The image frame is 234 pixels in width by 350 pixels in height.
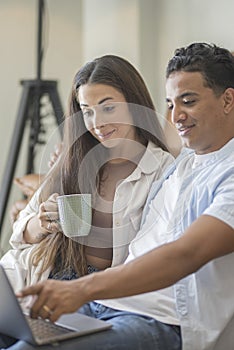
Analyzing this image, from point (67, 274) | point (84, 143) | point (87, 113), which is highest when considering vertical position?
point (87, 113)

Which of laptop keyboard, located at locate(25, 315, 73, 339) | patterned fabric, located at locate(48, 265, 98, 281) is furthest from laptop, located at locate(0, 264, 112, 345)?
patterned fabric, located at locate(48, 265, 98, 281)

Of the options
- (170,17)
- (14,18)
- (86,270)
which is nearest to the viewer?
(86,270)

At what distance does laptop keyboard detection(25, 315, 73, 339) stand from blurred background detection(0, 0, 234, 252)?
133 cm

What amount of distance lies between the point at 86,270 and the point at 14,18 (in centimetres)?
221

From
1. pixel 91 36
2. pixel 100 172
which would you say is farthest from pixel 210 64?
pixel 91 36

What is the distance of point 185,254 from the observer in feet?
4.80

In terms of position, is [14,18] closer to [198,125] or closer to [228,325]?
[198,125]

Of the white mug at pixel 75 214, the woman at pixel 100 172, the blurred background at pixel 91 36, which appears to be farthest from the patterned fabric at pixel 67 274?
the blurred background at pixel 91 36

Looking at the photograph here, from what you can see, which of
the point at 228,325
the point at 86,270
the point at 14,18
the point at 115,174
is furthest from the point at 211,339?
the point at 14,18

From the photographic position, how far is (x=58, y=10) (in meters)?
3.88

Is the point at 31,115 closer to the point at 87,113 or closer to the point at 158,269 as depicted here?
the point at 87,113

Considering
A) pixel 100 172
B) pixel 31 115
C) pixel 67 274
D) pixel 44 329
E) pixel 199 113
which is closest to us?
pixel 44 329

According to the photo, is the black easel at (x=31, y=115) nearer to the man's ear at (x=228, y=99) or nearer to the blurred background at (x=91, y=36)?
the blurred background at (x=91, y=36)

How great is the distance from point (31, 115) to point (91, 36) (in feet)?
1.78
